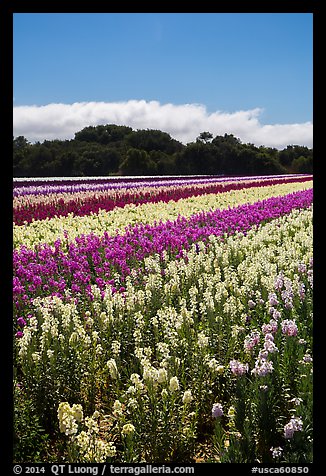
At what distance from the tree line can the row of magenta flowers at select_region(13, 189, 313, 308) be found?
3264 centimetres

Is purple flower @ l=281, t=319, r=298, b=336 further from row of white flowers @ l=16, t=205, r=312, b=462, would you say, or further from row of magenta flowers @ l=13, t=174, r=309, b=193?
row of magenta flowers @ l=13, t=174, r=309, b=193

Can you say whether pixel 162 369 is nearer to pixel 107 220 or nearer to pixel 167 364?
pixel 167 364

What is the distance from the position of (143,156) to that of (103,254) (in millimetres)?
37575

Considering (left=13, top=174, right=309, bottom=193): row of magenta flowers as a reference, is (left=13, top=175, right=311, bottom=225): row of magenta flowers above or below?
below

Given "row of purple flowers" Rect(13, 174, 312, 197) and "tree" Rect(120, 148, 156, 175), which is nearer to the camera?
"row of purple flowers" Rect(13, 174, 312, 197)

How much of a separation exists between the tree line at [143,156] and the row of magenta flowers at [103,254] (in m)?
32.6

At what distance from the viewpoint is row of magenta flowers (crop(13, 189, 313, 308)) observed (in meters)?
7.02

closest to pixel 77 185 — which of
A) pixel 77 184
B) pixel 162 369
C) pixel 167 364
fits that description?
pixel 77 184

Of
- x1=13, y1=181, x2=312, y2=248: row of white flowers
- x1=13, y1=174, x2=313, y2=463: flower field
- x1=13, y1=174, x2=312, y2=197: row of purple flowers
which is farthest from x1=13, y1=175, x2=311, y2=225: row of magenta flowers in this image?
x1=13, y1=174, x2=313, y2=463: flower field

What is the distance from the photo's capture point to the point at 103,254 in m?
8.98

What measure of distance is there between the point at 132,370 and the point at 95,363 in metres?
0.36
